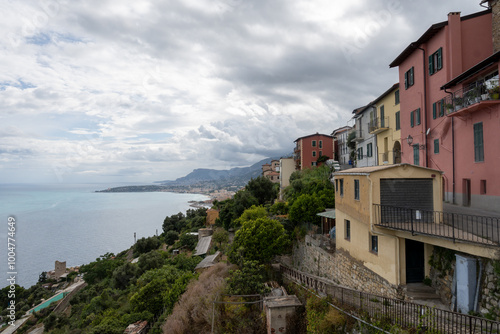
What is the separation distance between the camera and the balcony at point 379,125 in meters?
22.7

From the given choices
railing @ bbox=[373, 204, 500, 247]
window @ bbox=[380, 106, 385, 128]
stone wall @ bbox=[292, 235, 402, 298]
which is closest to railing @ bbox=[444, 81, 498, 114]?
railing @ bbox=[373, 204, 500, 247]

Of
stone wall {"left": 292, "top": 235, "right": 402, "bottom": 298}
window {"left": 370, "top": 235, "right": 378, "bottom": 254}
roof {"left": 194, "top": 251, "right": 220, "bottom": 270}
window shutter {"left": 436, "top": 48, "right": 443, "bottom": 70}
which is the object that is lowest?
roof {"left": 194, "top": 251, "right": 220, "bottom": 270}

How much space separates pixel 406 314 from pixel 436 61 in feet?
47.8

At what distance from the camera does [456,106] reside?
1338 cm

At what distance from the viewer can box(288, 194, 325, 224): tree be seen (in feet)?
60.7

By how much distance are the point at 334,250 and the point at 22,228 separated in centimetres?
10529

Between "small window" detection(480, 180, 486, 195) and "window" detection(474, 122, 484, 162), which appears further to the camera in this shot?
"small window" detection(480, 180, 486, 195)

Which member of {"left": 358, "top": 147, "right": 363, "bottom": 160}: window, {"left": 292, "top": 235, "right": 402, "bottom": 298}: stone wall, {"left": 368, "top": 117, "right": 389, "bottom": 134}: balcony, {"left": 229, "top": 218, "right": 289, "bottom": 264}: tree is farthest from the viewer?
{"left": 358, "top": 147, "right": 363, "bottom": 160}: window

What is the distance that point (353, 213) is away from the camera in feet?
39.6

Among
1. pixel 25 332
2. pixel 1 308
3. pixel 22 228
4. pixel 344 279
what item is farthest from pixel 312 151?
pixel 22 228

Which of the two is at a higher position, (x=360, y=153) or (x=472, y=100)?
(x=472, y=100)

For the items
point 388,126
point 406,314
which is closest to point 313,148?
point 388,126

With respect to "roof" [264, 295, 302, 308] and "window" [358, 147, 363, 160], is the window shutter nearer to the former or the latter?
"window" [358, 147, 363, 160]

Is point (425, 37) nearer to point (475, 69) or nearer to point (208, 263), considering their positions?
point (475, 69)
